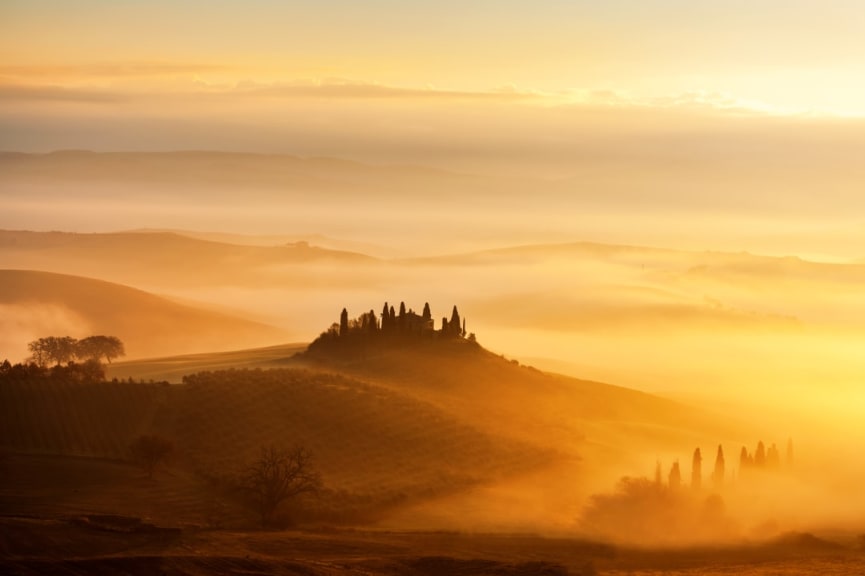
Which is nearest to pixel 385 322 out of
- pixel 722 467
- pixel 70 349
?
pixel 722 467

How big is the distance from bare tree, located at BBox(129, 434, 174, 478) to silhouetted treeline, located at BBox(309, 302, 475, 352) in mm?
35537

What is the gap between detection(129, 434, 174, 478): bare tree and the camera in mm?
72375

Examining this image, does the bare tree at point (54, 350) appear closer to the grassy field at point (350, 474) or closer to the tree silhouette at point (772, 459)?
the grassy field at point (350, 474)

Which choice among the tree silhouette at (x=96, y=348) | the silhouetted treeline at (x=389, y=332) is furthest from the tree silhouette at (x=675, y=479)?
the tree silhouette at (x=96, y=348)

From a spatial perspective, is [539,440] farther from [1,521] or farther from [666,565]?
[1,521]

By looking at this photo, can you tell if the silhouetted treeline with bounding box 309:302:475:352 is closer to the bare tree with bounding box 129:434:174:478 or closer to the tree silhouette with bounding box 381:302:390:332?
the tree silhouette with bounding box 381:302:390:332

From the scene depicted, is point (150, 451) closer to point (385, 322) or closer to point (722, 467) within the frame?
point (722, 467)

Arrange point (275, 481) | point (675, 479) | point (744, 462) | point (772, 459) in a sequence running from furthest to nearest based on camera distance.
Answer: point (772, 459)
point (744, 462)
point (675, 479)
point (275, 481)

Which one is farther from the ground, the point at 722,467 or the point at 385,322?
the point at 385,322

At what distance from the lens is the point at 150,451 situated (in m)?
72.5

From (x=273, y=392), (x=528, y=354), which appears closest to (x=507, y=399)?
(x=273, y=392)

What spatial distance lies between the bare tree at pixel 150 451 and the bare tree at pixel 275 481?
4564mm

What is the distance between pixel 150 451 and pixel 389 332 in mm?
38180

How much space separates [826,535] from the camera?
69.4 metres
